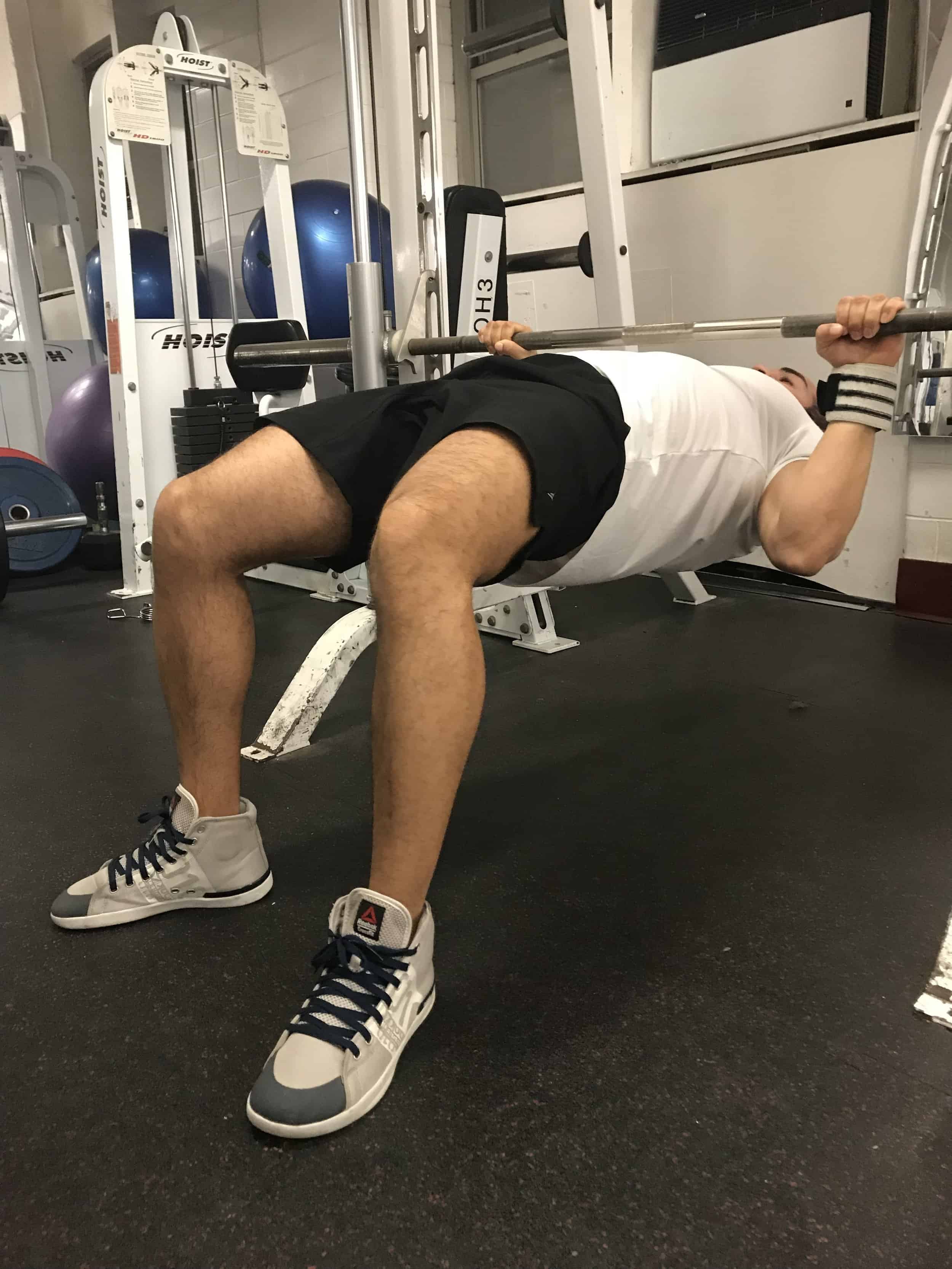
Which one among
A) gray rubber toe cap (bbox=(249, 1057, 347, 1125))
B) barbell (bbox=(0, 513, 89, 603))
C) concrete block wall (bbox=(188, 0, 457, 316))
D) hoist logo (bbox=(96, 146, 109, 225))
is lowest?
gray rubber toe cap (bbox=(249, 1057, 347, 1125))

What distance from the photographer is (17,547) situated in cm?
351

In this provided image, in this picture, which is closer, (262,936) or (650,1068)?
(650,1068)

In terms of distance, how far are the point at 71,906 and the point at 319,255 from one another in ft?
10.1

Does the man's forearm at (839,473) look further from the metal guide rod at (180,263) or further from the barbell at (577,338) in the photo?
the metal guide rod at (180,263)

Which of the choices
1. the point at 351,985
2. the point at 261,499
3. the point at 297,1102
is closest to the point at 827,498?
the point at 261,499

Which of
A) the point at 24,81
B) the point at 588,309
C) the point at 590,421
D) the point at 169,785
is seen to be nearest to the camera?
the point at 590,421

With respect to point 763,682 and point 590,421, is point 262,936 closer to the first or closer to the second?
point 590,421

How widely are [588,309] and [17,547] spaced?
2360 millimetres

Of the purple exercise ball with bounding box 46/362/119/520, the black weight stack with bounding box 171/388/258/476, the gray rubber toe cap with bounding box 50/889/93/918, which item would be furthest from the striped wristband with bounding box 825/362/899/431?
the purple exercise ball with bounding box 46/362/119/520

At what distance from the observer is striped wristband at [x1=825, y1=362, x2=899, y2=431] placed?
1127mm

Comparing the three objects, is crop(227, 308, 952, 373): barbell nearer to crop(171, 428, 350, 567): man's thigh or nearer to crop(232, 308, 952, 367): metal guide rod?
crop(232, 308, 952, 367): metal guide rod

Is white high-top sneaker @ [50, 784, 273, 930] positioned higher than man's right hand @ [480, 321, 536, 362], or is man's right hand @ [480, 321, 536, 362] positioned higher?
man's right hand @ [480, 321, 536, 362]

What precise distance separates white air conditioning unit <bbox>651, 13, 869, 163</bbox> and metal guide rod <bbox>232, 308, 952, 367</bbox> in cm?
146

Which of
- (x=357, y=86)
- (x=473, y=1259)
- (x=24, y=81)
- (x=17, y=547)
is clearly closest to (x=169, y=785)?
(x=473, y=1259)
